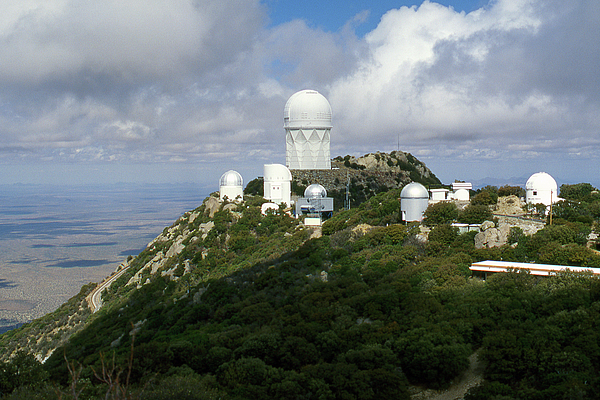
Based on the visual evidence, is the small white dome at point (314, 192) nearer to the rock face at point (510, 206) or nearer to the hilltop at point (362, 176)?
the hilltop at point (362, 176)

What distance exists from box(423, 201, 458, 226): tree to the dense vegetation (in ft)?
3.12

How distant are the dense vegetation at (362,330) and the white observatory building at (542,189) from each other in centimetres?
378

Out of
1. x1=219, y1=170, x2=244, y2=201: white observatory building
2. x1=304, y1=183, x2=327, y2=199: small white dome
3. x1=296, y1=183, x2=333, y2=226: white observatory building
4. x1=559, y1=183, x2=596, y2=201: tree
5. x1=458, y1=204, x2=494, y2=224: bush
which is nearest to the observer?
x1=458, y1=204, x2=494, y2=224: bush

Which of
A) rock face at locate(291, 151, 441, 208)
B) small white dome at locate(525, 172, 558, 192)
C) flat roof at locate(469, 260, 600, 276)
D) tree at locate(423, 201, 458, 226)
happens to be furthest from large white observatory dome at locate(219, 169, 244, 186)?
flat roof at locate(469, 260, 600, 276)

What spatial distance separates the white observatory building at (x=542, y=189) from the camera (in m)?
37.5

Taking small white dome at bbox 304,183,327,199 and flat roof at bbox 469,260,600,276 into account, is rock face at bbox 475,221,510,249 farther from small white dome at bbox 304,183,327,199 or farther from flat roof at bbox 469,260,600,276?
small white dome at bbox 304,183,327,199

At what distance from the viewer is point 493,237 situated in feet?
104

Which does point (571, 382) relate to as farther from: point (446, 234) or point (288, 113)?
point (288, 113)

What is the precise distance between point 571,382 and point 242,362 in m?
10.8

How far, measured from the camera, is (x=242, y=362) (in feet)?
62.8

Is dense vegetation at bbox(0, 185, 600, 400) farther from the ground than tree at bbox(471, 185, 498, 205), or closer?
closer

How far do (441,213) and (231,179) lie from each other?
83.0 ft

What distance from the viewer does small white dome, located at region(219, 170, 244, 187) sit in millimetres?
54812

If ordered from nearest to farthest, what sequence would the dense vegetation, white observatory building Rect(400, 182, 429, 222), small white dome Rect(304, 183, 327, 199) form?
the dense vegetation < white observatory building Rect(400, 182, 429, 222) < small white dome Rect(304, 183, 327, 199)
